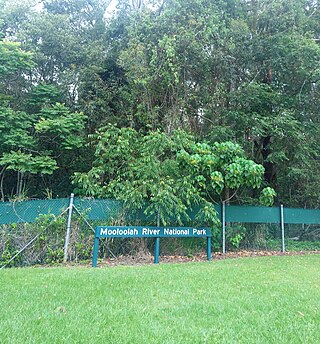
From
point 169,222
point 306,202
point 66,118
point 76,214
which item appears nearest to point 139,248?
point 169,222

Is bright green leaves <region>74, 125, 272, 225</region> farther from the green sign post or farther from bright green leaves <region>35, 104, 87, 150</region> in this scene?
bright green leaves <region>35, 104, 87, 150</region>

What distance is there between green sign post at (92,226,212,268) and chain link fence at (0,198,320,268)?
0.77 m

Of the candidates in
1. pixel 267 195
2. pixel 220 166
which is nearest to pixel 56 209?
A: pixel 220 166

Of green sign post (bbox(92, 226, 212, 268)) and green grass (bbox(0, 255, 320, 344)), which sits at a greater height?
green sign post (bbox(92, 226, 212, 268))

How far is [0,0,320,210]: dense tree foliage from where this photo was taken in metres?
10.5

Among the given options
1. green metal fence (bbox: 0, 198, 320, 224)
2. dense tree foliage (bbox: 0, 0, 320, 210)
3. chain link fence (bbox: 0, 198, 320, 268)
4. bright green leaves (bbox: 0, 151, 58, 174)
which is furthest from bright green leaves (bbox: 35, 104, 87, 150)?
chain link fence (bbox: 0, 198, 320, 268)

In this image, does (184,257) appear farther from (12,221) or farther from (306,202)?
(306,202)

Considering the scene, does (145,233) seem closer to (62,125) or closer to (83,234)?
(83,234)

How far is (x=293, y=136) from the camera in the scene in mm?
11102

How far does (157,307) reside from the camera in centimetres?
412

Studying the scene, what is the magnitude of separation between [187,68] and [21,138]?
20.5 ft

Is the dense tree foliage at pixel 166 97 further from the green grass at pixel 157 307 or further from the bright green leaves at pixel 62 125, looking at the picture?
the green grass at pixel 157 307

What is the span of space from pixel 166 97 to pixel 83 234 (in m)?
6.14

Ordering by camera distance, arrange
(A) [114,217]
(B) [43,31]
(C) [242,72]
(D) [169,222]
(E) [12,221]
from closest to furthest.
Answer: (E) [12,221] < (A) [114,217] < (D) [169,222] < (C) [242,72] < (B) [43,31]
